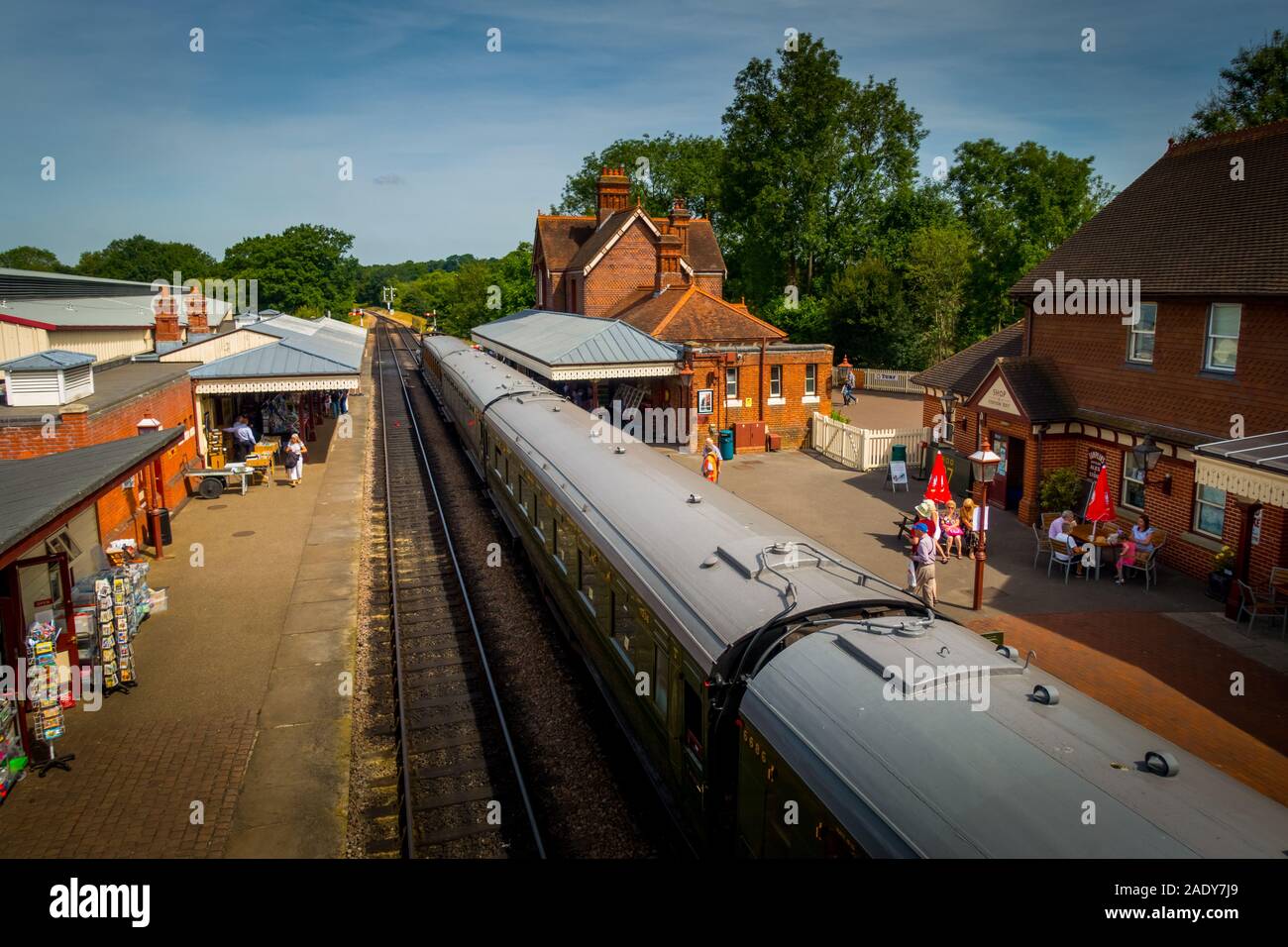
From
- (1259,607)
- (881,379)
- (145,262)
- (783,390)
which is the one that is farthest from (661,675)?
(145,262)

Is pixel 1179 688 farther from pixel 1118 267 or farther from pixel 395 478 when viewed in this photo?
pixel 395 478

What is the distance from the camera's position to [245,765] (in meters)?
10.2

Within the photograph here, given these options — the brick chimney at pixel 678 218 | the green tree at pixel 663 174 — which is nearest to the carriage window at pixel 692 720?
the brick chimney at pixel 678 218

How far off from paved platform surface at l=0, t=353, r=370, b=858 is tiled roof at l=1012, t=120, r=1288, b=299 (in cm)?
1678

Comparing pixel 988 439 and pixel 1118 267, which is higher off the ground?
pixel 1118 267

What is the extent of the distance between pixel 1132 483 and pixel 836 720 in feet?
51.7

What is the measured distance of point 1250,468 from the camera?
38.9 ft

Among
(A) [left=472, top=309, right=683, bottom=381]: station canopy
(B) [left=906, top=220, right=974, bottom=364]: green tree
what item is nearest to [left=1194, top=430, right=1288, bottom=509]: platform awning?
(A) [left=472, top=309, right=683, bottom=381]: station canopy

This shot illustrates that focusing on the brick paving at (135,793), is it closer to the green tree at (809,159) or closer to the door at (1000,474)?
the door at (1000,474)

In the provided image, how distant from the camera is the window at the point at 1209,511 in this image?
1600 centimetres

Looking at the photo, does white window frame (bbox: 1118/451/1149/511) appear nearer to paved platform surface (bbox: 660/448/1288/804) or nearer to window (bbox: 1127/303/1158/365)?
paved platform surface (bbox: 660/448/1288/804)
